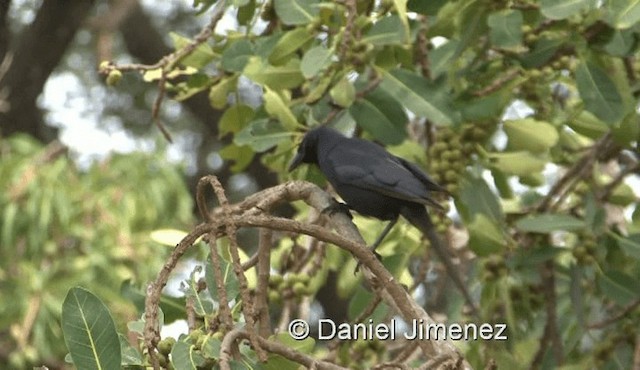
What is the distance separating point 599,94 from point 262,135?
0.71 m

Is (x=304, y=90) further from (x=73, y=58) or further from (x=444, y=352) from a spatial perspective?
(x=73, y=58)

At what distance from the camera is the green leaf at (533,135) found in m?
3.00

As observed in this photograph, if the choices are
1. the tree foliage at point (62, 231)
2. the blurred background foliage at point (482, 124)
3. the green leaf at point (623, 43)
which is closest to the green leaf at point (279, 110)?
the blurred background foliage at point (482, 124)

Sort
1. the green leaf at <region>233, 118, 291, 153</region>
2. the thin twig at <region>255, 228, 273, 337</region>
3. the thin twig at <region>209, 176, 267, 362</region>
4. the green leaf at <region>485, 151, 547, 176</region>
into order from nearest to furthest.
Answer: the thin twig at <region>209, 176, 267, 362</region> → the thin twig at <region>255, 228, 273, 337</region> → the green leaf at <region>233, 118, 291, 153</region> → the green leaf at <region>485, 151, 547, 176</region>

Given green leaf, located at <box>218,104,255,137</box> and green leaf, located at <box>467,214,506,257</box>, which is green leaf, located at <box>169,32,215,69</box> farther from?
green leaf, located at <box>467,214,506,257</box>

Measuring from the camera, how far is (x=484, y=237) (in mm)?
2902

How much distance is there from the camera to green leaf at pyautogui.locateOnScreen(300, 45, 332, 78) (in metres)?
2.44

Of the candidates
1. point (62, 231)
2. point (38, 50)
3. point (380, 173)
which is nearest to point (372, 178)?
point (380, 173)

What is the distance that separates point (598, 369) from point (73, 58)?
6330 millimetres

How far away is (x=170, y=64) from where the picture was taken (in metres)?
2.79

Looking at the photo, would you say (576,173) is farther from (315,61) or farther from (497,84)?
(315,61)

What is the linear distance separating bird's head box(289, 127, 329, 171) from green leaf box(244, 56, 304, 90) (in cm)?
12

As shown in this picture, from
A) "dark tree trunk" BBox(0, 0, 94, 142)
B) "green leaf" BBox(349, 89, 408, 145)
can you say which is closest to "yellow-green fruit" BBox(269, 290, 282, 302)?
"green leaf" BBox(349, 89, 408, 145)

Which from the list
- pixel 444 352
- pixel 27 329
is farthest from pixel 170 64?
pixel 27 329
